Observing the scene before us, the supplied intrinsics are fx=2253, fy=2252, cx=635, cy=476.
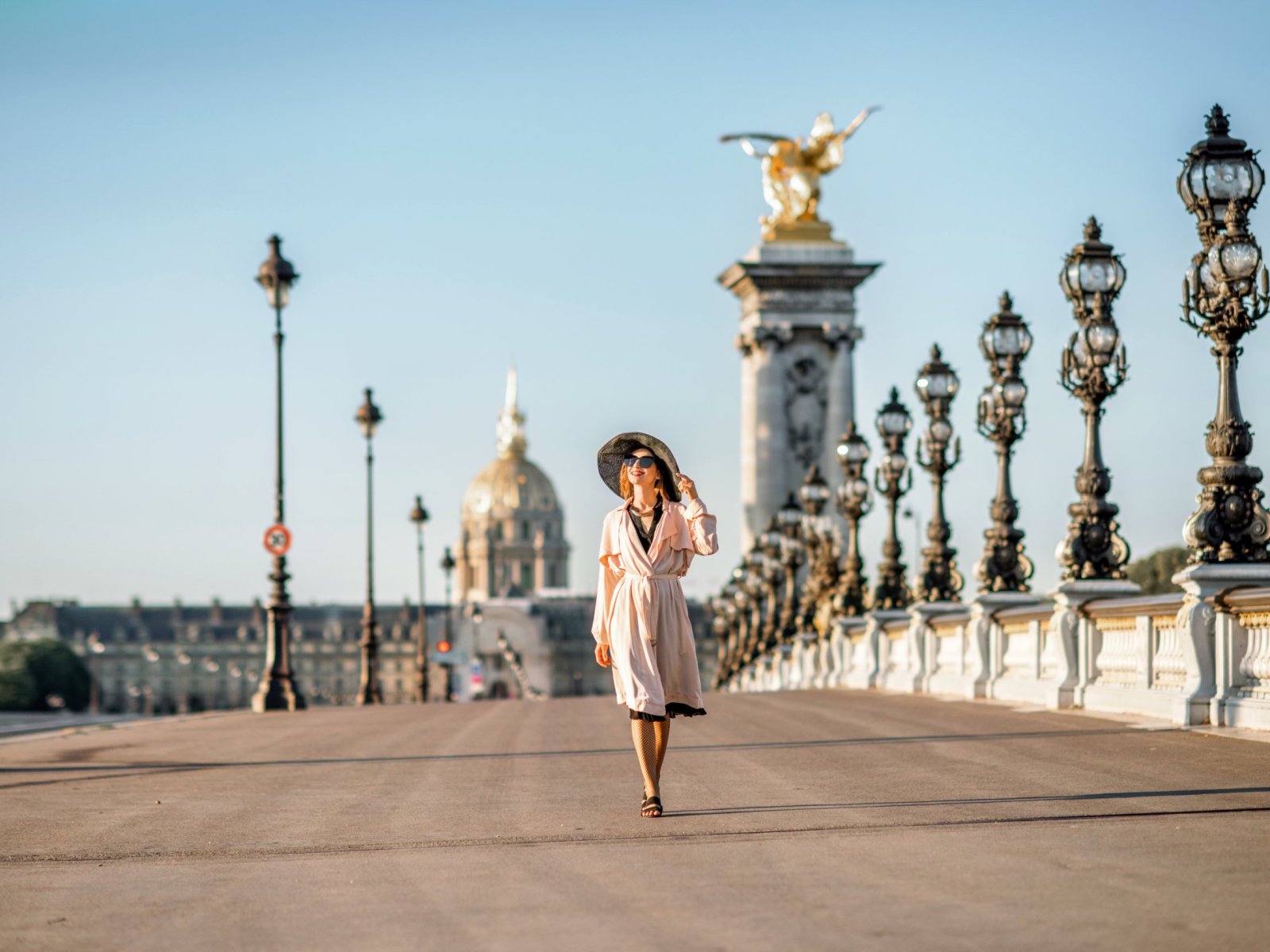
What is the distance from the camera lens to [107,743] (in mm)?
24031

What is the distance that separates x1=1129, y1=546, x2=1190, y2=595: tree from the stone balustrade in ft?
253

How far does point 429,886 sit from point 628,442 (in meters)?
3.87

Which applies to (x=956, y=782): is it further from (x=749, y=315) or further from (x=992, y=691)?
(x=749, y=315)

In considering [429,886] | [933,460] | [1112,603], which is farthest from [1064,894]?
[933,460]

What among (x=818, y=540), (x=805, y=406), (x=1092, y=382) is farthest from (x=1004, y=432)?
(x=805, y=406)

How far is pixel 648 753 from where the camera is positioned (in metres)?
12.4

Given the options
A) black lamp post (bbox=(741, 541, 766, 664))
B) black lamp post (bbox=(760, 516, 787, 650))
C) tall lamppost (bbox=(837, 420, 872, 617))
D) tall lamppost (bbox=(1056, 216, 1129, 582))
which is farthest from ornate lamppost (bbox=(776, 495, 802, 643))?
tall lamppost (bbox=(1056, 216, 1129, 582))

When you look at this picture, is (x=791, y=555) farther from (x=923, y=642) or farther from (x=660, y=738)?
(x=660, y=738)

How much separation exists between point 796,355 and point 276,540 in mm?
60400

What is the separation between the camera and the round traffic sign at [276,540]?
1535 inches

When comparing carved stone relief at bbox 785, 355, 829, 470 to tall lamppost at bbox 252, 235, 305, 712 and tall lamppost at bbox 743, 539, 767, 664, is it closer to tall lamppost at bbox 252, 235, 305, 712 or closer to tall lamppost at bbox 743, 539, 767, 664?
tall lamppost at bbox 743, 539, 767, 664

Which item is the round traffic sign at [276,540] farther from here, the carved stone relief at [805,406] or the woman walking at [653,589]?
the carved stone relief at [805,406]

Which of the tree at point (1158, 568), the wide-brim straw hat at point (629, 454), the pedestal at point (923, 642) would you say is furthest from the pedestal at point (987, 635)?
the tree at point (1158, 568)

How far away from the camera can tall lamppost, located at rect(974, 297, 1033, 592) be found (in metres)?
29.4
